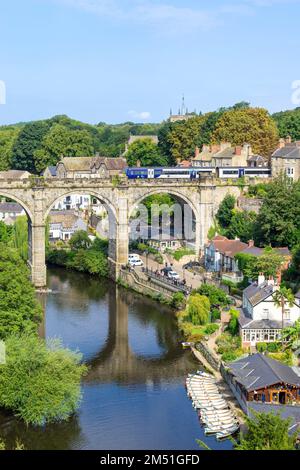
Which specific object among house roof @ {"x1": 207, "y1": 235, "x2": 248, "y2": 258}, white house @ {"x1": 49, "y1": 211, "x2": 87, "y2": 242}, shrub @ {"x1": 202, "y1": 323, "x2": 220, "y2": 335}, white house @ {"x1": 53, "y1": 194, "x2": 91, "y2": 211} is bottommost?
shrub @ {"x1": 202, "y1": 323, "x2": 220, "y2": 335}

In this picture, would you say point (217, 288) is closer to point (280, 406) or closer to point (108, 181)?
point (108, 181)

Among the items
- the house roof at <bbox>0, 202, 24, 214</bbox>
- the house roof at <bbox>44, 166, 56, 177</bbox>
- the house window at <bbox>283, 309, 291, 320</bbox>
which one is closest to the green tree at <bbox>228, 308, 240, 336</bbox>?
the house window at <bbox>283, 309, 291, 320</bbox>

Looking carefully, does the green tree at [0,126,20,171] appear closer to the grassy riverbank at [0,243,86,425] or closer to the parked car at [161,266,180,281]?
the parked car at [161,266,180,281]

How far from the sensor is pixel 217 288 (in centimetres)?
5159

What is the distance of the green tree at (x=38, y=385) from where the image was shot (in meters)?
31.8

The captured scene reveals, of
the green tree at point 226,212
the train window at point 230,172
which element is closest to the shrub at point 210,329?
the green tree at point 226,212

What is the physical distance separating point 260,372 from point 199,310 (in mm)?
12526

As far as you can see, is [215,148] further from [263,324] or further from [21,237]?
[263,324]

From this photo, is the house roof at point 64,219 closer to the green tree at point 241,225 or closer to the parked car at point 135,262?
the parked car at point 135,262

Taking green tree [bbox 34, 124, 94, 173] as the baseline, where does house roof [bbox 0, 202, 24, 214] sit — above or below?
below

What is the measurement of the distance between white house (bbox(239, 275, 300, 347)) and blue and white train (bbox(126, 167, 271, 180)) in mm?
25865

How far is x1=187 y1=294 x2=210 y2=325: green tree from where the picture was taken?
46094 mm
